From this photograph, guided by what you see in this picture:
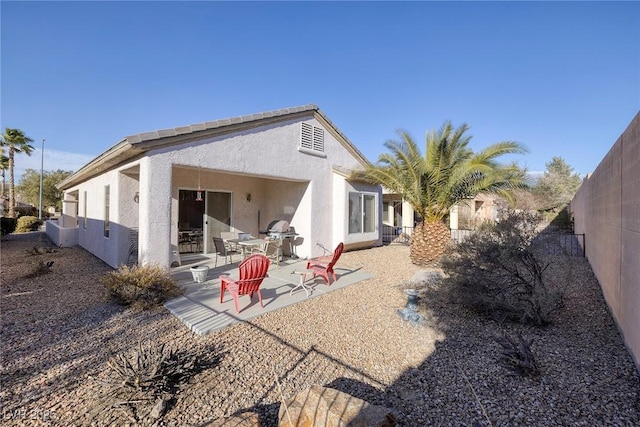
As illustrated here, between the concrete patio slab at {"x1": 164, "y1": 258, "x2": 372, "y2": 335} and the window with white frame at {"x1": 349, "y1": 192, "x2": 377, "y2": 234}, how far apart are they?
3.76 m

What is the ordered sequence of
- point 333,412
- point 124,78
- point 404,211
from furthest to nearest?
point 404,211, point 124,78, point 333,412

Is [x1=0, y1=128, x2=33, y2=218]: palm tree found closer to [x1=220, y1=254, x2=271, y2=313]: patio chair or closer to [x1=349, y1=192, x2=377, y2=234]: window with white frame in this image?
[x1=349, y1=192, x2=377, y2=234]: window with white frame

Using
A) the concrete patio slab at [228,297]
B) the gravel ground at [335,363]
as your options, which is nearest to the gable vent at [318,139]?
the concrete patio slab at [228,297]

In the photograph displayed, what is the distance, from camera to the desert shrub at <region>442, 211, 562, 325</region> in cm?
545

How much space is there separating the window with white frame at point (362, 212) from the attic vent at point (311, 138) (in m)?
2.59

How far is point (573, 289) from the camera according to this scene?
770 cm

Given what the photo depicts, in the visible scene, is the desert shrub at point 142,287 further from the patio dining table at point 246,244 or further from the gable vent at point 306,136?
the gable vent at point 306,136

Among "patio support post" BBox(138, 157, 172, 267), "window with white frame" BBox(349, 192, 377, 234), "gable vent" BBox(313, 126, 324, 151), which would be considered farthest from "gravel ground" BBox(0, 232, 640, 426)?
"gable vent" BBox(313, 126, 324, 151)

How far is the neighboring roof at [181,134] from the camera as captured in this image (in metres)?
7.05

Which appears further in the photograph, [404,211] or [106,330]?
[404,211]

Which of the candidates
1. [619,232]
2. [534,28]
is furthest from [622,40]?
[619,232]

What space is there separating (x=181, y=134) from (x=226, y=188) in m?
4.32

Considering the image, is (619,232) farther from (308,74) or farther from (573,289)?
(308,74)

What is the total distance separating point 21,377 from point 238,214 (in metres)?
8.85
